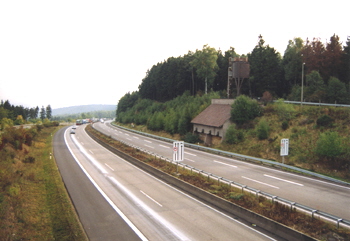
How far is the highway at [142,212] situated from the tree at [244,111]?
68.6ft

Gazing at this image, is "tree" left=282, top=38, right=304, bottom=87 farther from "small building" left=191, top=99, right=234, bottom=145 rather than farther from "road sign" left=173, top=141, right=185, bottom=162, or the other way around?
"road sign" left=173, top=141, right=185, bottom=162

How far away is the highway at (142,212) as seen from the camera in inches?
519

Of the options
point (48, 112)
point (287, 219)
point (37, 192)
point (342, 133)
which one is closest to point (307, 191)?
point (287, 219)

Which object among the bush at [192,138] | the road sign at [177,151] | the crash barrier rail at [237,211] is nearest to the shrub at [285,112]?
the bush at [192,138]

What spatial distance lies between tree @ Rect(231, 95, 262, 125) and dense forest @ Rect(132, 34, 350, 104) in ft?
27.8

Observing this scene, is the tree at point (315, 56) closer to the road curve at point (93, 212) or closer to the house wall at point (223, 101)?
the house wall at point (223, 101)

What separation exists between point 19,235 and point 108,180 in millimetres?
10826

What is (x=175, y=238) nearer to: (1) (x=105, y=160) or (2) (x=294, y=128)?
(1) (x=105, y=160)

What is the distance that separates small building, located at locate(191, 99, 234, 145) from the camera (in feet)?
138

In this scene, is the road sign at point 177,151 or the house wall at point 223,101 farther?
Result: the house wall at point 223,101

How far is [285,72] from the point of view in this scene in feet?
193

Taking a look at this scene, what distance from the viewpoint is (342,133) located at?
30219 millimetres

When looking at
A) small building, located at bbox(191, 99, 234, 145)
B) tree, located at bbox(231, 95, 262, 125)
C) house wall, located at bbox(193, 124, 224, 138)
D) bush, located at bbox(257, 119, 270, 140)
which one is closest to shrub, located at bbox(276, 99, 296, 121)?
bush, located at bbox(257, 119, 270, 140)

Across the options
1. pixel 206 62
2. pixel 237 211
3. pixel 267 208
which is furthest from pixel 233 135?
pixel 206 62
